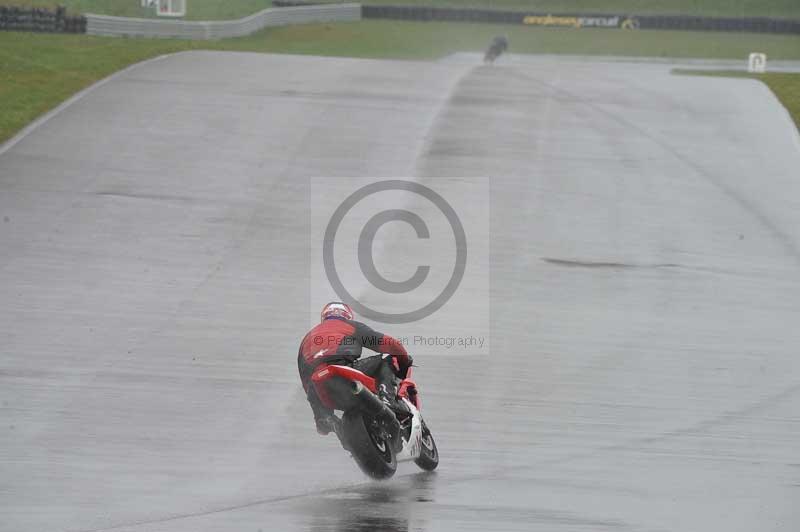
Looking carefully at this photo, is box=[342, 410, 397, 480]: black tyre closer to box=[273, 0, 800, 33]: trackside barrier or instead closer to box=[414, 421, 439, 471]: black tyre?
box=[414, 421, 439, 471]: black tyre

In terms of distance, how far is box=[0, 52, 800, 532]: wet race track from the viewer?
9.71 metres

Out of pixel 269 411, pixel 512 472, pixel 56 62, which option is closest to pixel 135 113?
pixel 56 62

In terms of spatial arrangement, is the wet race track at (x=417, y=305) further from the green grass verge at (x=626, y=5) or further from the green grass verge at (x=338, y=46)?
the green grass verge at (x=626, y=5)

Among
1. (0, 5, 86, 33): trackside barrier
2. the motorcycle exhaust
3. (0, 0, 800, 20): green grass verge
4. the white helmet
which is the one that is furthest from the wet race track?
(0, 0, 800, 20): green grass verge

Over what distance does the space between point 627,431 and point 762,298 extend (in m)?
5.93

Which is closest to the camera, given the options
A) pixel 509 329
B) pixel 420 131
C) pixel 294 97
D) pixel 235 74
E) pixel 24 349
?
pixel 24 349

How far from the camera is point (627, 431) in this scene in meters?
11.7

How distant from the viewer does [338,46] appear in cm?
4800

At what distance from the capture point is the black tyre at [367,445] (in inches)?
373

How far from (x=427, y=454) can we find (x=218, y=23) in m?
37.3

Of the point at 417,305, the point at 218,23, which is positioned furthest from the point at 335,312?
the point at 218,23

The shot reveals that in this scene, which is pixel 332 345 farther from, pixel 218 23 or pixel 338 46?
pixel 338 46

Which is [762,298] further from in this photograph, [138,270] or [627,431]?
[138,270]

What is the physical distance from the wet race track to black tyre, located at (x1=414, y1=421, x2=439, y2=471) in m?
0.18
